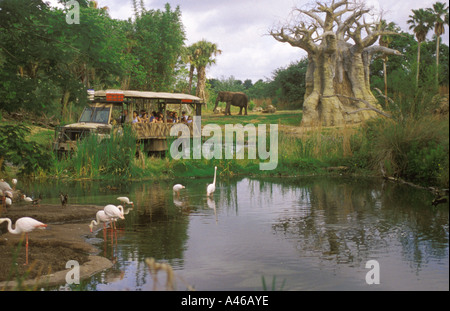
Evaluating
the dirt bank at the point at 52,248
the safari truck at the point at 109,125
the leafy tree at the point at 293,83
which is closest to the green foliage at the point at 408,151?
the safari truck at the point at 109,125

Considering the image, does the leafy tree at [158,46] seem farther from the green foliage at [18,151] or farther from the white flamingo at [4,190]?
the green foliage at [18,151]

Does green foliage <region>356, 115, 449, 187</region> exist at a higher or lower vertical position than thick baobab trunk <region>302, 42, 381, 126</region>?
lower

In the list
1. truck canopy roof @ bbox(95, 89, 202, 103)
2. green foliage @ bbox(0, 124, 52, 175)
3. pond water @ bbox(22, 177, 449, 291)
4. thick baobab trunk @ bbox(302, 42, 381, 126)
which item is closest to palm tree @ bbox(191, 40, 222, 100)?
thick baobab trunk @ bbox(302, 42, 381, 126)

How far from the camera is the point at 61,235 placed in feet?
34.9

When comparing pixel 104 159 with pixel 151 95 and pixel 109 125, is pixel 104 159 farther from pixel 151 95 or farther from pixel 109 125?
pixel 151 95

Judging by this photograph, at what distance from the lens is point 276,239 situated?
10.6 m

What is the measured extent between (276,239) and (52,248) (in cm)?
411

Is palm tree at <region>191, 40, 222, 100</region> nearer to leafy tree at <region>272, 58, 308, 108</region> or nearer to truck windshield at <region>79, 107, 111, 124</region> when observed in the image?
leafy tree at <region>272, 58, 308, 108</region>

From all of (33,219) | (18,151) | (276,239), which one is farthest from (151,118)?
(33,219)

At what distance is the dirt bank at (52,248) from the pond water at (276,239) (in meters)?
0.33

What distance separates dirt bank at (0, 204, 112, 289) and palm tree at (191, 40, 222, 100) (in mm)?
41974

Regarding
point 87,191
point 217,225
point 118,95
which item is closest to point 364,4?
point 118,95

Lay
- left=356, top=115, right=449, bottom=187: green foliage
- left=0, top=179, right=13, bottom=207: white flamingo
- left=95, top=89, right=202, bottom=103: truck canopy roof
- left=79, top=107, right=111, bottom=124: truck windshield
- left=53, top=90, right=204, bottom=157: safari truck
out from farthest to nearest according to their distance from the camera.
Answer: left=95, top=89, right=202, bottom=103: truck canopy roof
left=79, top=107, right=111, bottom=124: truck windshield
left=53, top=90, right=204, bottom=157: safari truck
left=356, top=115, right=449, bottom=187: green foliage
left=0, top=179, right=13, bottom=207: white flamingo

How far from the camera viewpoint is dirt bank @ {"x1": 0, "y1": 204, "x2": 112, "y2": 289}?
775cm
